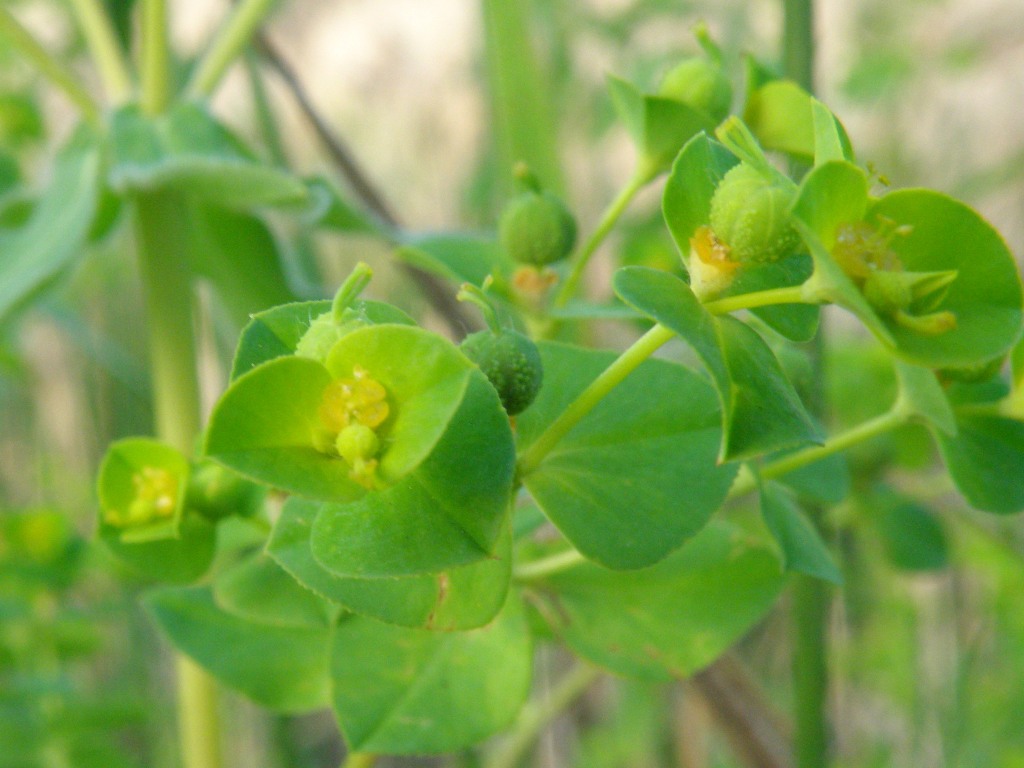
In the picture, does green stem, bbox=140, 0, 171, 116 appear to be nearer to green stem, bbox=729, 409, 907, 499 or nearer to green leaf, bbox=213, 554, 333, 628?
green leaf, bbox=213, 554, 333, 628

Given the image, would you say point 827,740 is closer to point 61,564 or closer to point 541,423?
point 541,423

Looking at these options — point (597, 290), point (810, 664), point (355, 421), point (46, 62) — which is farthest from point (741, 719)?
point (597, 290)

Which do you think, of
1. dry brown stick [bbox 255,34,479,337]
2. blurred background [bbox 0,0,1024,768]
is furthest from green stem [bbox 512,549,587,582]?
dry brown stick [bbox 255,34,479,337]

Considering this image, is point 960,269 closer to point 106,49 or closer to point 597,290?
point 106,49

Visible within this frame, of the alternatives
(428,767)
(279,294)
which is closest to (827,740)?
(279,294)

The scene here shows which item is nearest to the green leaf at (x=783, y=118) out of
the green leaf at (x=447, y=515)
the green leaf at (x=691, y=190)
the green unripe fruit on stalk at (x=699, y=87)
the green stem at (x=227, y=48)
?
the green unripe fruit on stalk at (x=699, y=87)

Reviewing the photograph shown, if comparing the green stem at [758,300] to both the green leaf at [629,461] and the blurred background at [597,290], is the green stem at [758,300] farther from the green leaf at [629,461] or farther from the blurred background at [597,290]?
the blurred background at [597,290]
